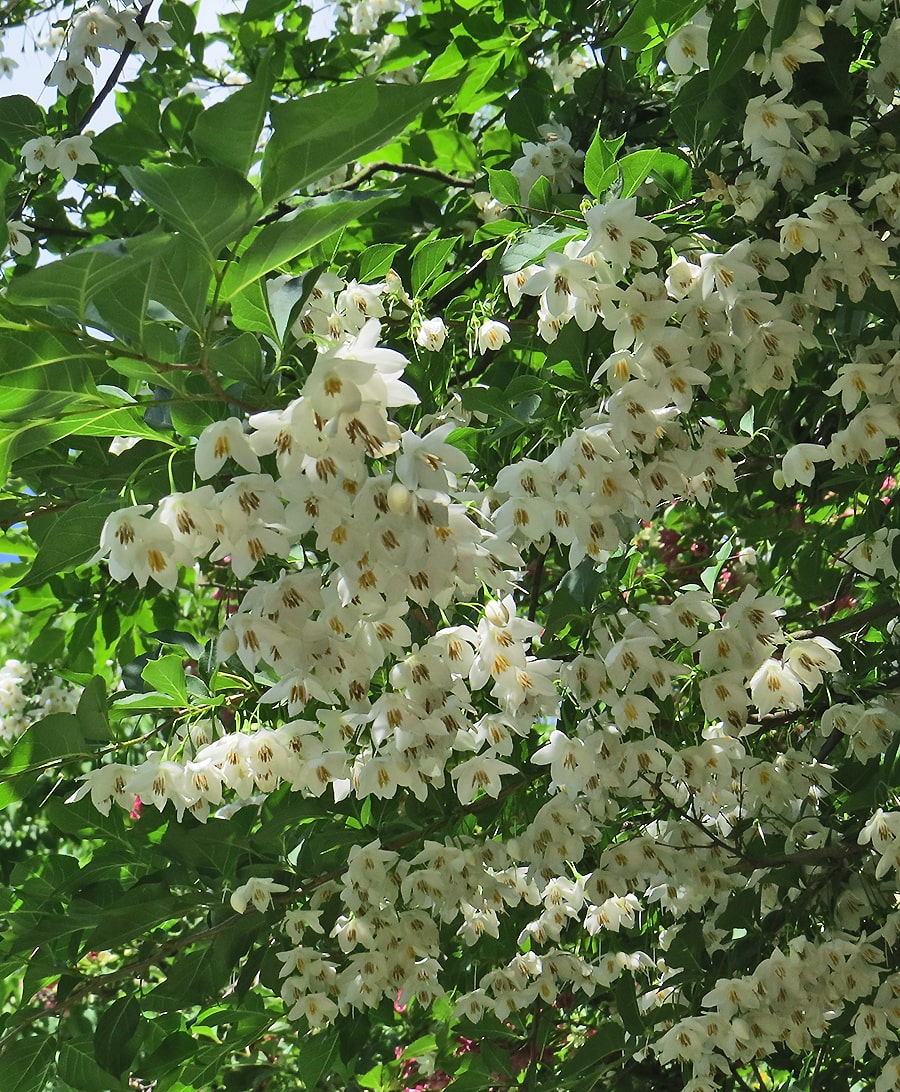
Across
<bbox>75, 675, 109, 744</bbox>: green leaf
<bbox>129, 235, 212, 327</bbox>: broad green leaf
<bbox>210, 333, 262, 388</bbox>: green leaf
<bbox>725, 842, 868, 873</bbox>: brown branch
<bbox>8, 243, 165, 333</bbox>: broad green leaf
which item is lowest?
<bbox>725, 842, 868, 873</bbox>: brown branch

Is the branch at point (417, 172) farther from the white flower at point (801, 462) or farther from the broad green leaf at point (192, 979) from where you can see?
the broad green leaf at point (192, 979)

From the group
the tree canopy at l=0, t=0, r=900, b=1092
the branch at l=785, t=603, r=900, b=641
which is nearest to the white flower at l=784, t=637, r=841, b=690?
the tree canopy at l=0, t=0, r=900, b=1092

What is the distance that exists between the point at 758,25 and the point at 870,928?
1805 mm

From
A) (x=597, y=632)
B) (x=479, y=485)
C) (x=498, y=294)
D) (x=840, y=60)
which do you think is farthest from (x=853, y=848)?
(x=840, y=60)

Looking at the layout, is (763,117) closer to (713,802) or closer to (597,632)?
(597,632)

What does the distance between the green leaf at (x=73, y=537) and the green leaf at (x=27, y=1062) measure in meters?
1.05

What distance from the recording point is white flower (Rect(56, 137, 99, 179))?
2502 millimetres

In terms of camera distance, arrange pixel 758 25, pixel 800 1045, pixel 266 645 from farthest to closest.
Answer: pixel 800 1045 < pixel 758 25 < pixel 266 645

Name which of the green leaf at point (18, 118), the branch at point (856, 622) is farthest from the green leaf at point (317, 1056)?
the green leaf at point (18, 118)

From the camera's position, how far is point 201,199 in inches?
36.8

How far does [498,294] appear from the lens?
73.5 inches

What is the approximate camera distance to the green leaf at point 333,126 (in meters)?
0.88

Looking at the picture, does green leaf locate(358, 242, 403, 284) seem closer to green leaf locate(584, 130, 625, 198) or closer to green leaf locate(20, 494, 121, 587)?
green leaf locate(584, 130, 625, 198)

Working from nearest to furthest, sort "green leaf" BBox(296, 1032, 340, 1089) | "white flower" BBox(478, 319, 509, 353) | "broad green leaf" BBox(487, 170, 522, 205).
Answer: "broad green leaf" BBox(487, 170, 522, 205) → "white flower" BBox(478, 319, 509, 353) → "green leaf" BBox(296, 1032, 340, 1089)
